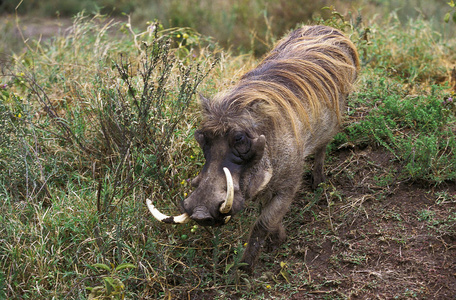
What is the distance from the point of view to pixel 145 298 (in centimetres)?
309

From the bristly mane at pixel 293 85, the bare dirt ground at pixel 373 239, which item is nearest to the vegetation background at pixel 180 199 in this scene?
the bare dirt ground at pixel 373 239

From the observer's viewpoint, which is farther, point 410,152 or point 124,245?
point 410,152

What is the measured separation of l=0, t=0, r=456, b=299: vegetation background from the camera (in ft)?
10.2

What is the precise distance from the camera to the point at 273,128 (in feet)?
10.6

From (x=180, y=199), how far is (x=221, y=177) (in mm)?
838

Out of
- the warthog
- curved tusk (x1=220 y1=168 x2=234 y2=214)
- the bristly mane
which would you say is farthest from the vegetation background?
curved tusk (x1=220 y1=168 x2=234 y2=214)

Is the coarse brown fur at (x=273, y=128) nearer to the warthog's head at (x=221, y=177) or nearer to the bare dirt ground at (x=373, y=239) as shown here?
the warthog's head at (x=221, y=177)

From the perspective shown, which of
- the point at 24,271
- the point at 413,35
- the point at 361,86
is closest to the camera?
the point at 24,271

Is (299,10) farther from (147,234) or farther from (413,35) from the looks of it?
(147,234)

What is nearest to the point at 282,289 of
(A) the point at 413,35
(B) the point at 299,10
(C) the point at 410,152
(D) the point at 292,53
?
(C) the point at 410,152

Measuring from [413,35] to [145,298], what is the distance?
4551mm

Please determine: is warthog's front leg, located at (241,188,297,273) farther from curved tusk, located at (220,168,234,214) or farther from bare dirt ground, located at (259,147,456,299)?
curved tusk, located at (220,168,234,214)

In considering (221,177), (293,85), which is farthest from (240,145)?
(293,85)

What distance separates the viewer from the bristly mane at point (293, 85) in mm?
3148
